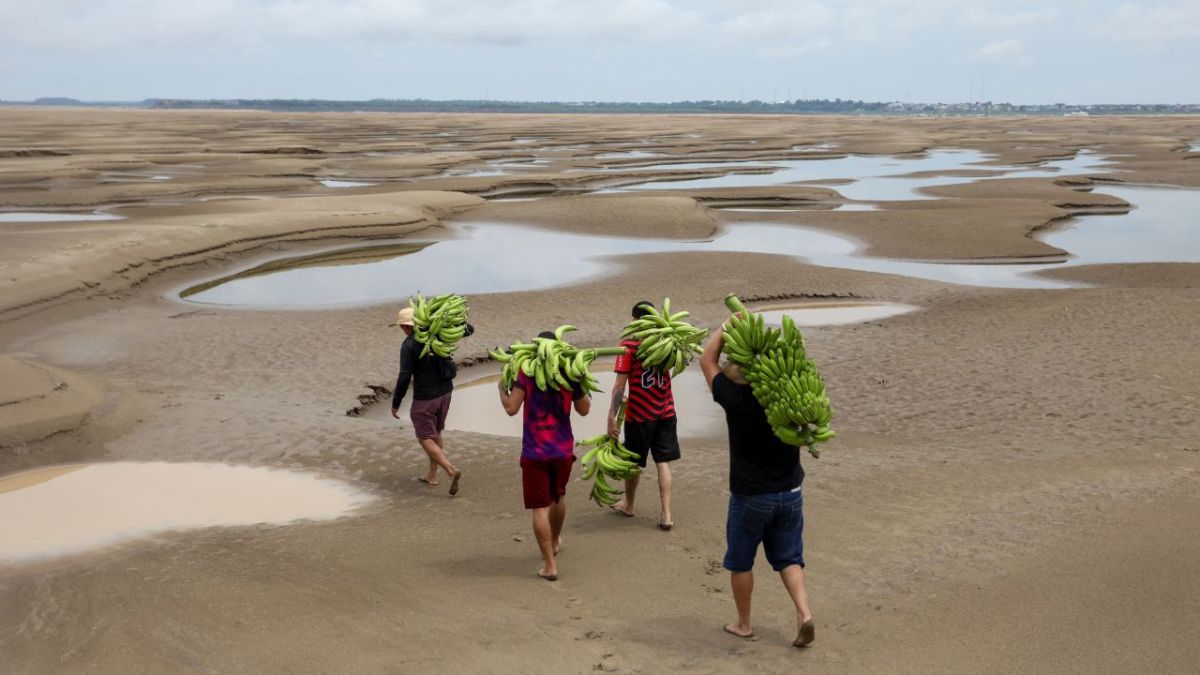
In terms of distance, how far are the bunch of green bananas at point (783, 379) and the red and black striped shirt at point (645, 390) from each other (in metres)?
2.06

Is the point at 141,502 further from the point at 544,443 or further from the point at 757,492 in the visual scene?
the point at 757,492

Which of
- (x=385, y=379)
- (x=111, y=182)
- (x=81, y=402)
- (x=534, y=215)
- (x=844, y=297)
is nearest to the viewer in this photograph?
(x=81, y=402)

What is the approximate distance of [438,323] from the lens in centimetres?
893

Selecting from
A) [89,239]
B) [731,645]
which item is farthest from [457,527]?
[89,239]

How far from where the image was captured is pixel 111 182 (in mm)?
38156

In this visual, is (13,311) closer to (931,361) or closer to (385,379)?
(385,379)

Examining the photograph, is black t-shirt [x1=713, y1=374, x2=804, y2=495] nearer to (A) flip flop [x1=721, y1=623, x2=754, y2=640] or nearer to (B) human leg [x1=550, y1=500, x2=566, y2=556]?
(A) flip flop [x1=721, y1=623, x2=754, y2=640]

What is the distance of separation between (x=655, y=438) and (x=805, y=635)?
2501 millimetres

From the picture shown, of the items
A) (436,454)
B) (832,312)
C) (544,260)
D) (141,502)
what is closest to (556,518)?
(436,454)

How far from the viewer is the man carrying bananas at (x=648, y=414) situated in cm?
812

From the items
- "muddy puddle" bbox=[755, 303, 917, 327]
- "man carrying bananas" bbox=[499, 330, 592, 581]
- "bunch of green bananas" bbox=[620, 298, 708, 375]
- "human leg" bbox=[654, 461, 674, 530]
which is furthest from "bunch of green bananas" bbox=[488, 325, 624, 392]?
"muddy puddle" bbox=[755, 303, 917, 327]

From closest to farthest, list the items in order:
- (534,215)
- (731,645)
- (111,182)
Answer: (731,645), (534,215), (111,182)

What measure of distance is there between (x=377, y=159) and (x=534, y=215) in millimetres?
24441

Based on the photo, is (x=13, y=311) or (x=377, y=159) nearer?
(x=13, y=311)
